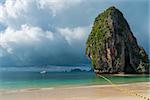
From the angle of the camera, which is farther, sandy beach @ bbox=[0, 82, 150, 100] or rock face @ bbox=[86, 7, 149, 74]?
rock face @ bbox=[86, 7, 149, 74]

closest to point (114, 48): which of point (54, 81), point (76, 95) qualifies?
point (54, 81)

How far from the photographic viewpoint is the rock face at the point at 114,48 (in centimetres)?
5962

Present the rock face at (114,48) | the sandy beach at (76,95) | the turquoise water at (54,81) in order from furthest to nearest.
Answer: the rock face at (114,48)
the turquoise water at (54,81)
the sandy beach at (76,95)

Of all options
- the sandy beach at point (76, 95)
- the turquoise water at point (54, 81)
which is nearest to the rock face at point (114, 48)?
the turquoise water at point (54, 81)

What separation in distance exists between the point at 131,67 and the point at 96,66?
645 cm

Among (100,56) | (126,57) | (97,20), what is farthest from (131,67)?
(97,20)

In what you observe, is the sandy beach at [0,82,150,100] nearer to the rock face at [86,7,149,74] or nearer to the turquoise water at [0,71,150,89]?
the turquoise water at [0,71,150,89]

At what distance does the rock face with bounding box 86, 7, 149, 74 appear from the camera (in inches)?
2347

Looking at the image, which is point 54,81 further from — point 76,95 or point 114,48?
point 114,48

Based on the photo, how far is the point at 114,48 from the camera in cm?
5978

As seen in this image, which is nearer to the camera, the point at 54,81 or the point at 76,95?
the point at 76,95

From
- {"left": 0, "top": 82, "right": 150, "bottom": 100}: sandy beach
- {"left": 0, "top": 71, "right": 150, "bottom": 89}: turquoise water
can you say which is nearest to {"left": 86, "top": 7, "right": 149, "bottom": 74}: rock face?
{"left": 0, "top": 71, "right": 150, "bottom": 89}: turquoise water

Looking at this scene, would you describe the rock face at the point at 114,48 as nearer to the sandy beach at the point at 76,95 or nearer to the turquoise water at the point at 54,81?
the turquoise water at the point at 54,81

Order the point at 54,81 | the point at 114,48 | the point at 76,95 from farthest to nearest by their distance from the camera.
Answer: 1. the point at 114,48
2. the point at 54,81
3. the point at 76,95
